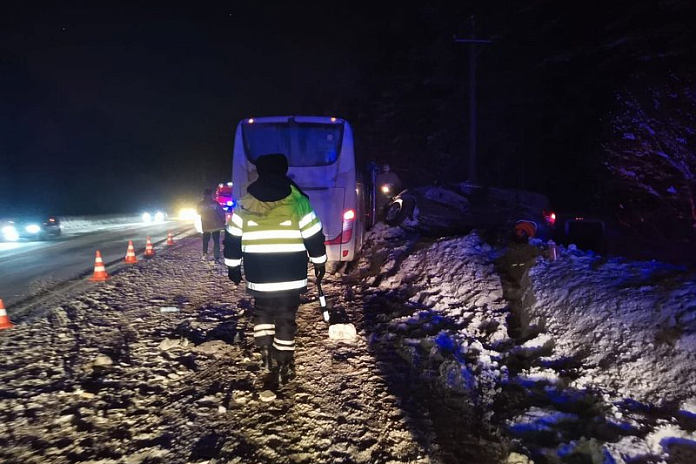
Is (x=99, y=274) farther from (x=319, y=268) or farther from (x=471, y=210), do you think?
(x=471, y=210)

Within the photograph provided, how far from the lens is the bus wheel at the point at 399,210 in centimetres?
1128

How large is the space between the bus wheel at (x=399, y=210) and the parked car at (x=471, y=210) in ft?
0.13

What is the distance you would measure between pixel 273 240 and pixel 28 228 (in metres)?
18.9

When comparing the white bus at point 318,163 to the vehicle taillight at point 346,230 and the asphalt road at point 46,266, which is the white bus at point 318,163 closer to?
the vehicle taillight at point 346,230

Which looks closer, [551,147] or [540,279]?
[540,279]

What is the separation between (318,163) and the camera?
26.3 ft

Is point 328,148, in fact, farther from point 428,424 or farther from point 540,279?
point 428,424

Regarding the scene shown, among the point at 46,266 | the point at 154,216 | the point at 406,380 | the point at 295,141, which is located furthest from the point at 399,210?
the point at 154,216

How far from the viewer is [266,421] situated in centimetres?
336

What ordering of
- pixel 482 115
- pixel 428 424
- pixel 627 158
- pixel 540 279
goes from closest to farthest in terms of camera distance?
pixel 428 424
pixel 540 279
pixel 627 158
pixel 482 115

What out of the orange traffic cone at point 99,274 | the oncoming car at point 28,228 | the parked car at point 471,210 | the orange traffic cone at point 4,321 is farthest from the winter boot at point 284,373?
the oncoming car at point 28,228

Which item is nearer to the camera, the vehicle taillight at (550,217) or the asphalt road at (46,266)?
the asphalt road at (46,266)

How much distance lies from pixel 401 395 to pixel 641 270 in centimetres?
318

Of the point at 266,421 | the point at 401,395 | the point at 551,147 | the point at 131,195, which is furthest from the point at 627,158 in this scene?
the point at 131,195
